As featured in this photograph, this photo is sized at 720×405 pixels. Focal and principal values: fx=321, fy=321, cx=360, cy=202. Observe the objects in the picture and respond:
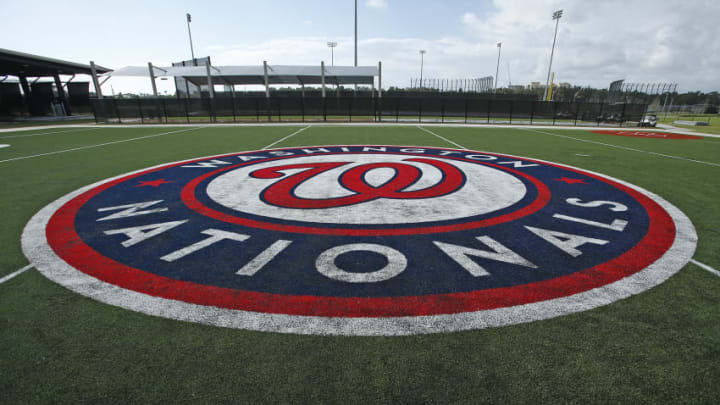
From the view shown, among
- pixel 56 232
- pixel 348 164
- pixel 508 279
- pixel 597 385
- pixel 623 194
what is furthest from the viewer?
pixel 348 164

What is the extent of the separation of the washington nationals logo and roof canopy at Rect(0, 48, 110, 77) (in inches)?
1291

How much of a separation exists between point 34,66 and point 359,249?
43.4 meters

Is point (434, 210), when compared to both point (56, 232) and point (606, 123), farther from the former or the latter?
point (606, 123)

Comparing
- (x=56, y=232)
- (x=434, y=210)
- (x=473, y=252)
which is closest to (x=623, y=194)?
(x=434, y=210)

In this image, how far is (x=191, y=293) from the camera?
2.88m

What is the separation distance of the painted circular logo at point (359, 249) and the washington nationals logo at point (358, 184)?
0.19 feet

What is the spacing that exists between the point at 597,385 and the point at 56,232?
6.01m

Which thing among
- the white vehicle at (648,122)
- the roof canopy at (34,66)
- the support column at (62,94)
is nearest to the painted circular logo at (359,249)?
the white vehicle at (648,122)

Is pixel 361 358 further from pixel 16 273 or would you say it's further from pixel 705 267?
pixel 705 267

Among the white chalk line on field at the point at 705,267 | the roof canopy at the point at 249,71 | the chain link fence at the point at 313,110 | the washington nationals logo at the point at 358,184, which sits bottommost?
the white chalk line on field at the point at 705,267

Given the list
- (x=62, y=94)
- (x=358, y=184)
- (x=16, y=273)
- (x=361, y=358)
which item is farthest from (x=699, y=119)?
(x=62, y=94)

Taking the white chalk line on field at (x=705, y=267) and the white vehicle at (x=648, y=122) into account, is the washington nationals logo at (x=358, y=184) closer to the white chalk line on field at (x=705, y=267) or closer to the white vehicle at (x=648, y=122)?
the white chalk line on field at (x=705, y=267)

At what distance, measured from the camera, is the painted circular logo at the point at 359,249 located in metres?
2.69

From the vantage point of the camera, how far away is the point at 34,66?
101 feet
